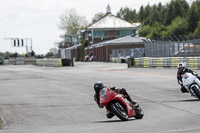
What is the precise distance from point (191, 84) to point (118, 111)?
485 cm

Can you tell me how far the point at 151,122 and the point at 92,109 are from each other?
4434 mm

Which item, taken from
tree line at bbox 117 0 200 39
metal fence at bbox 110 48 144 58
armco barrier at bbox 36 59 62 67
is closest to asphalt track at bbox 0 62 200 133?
metal fence at bbox 110 48 144 58

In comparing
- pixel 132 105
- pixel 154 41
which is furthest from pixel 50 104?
pixel 154 41

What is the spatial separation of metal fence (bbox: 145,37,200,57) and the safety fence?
5.57 ft

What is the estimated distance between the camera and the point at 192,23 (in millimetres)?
118500

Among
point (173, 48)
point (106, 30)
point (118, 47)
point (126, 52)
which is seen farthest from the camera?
point (106, 30)

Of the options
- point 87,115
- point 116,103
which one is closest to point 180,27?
point 87,115

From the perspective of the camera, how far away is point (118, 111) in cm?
1055

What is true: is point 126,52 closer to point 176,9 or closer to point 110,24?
point 110,24

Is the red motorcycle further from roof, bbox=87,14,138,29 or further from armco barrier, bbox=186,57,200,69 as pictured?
roof, bbox=87,14,138,29

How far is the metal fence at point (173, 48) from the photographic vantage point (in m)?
40.2

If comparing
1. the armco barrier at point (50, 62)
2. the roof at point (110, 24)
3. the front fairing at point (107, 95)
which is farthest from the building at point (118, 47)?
the front fairing at point (107, 95)

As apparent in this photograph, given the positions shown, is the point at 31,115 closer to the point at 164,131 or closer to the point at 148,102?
the point at 148,102

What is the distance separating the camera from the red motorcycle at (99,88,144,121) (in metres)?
10.5
